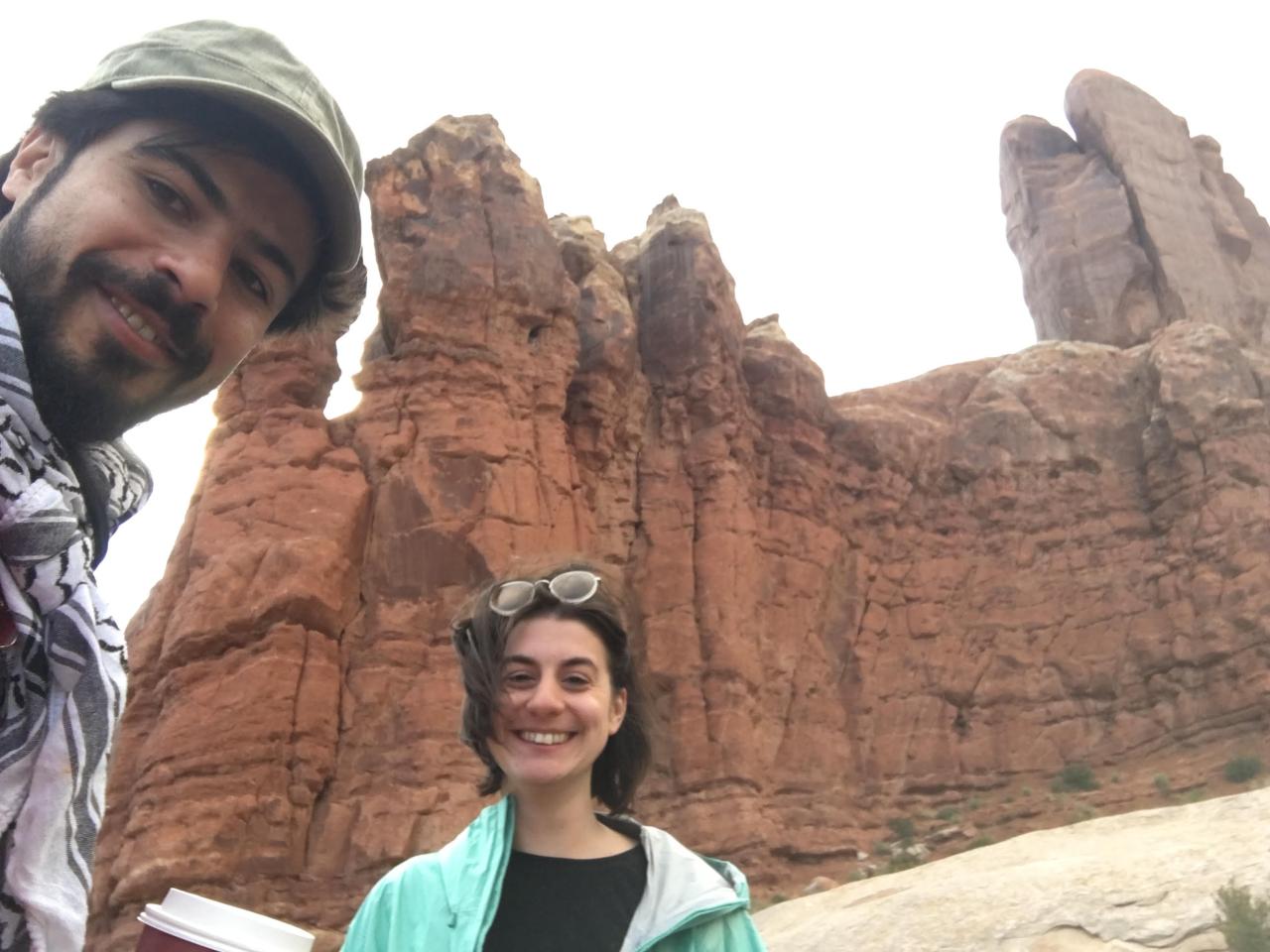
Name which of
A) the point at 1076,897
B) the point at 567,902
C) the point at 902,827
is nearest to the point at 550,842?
the point at 567,902

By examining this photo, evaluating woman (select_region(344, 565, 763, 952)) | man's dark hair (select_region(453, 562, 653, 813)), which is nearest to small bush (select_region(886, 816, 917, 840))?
man's dark hair (select_region(453, 562, 653, 813))

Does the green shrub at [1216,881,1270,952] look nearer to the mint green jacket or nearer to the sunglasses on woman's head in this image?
the mint green jacket

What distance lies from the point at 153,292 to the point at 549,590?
1312 millimetres

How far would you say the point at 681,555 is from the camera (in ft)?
70.4

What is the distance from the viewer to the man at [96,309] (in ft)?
5.01

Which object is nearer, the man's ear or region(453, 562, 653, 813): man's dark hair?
the man's ear

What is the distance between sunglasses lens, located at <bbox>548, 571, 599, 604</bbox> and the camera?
8.79 ft

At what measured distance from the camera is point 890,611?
2364cm

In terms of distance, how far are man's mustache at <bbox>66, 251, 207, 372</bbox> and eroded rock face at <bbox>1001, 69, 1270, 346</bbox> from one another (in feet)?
105

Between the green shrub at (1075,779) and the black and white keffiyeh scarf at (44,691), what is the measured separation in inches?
871

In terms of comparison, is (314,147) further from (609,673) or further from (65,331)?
(609,673)

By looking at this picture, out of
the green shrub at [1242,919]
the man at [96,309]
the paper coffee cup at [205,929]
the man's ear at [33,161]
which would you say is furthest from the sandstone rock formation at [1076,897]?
the man's ear at [33,161]

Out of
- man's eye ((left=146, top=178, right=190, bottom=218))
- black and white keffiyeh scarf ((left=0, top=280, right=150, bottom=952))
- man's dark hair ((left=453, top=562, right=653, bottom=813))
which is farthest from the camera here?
man's dark hair ((left=453, top=562, right=653, bottom=813))

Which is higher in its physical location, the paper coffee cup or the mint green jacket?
the paper coffee cup
